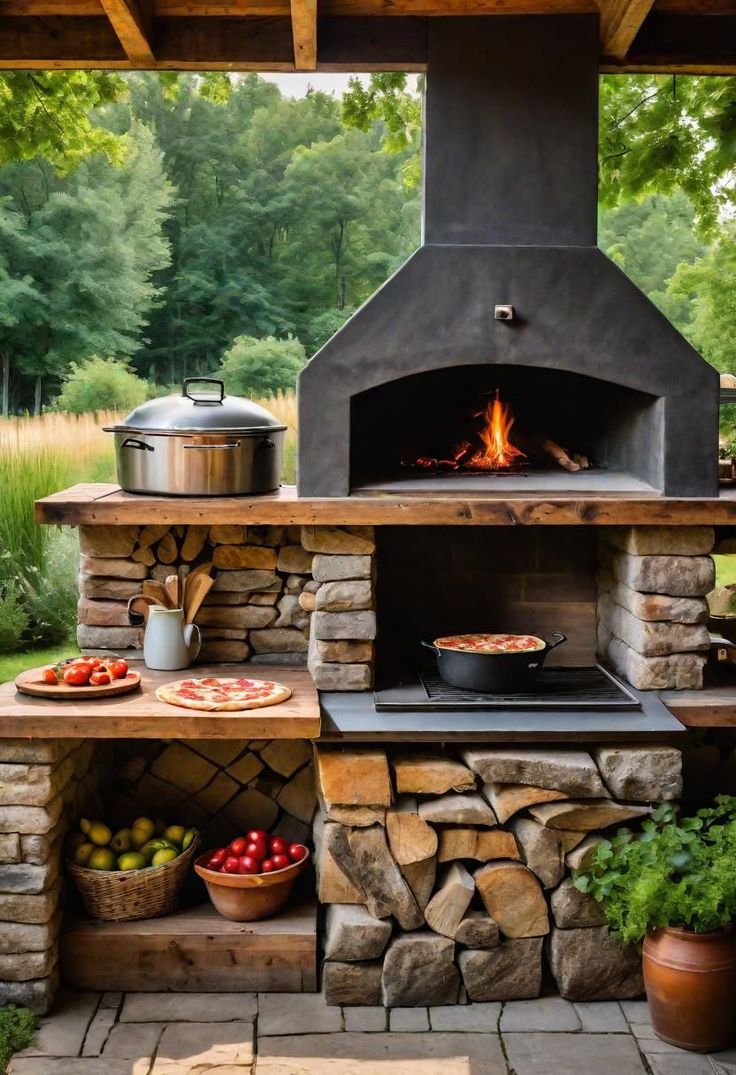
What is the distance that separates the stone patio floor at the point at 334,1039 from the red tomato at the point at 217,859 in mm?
416

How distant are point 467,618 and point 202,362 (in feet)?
10.8

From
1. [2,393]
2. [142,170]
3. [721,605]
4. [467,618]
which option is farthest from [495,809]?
[142,170]

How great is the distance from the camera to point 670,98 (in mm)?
6215

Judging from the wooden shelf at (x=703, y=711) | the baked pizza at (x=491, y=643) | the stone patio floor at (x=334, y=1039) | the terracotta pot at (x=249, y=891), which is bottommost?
the stone patio floor at (x=334, y=1039)

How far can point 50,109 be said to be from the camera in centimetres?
588

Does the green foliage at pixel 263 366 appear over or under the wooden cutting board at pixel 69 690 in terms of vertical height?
over

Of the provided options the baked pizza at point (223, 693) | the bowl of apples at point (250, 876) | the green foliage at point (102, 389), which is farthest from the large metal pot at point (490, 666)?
the green foliage at point (102, 389)

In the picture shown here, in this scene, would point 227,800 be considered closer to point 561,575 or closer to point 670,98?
point 561,575

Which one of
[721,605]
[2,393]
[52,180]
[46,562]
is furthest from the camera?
[52,180]

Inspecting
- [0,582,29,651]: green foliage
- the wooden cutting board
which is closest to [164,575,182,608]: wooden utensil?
the wooden cutting board

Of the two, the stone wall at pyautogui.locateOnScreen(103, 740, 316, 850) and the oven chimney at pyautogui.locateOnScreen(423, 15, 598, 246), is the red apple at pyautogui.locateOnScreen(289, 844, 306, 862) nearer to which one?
the stone wall at pyautogui.locateOnScreen(103, 740, 316, 850)

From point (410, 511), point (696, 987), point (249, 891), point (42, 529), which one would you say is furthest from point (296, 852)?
point (42, 529)

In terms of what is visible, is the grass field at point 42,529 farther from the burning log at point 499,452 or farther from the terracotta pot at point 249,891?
the terracotta pot at point 249,891

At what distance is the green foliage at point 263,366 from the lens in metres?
7.02
